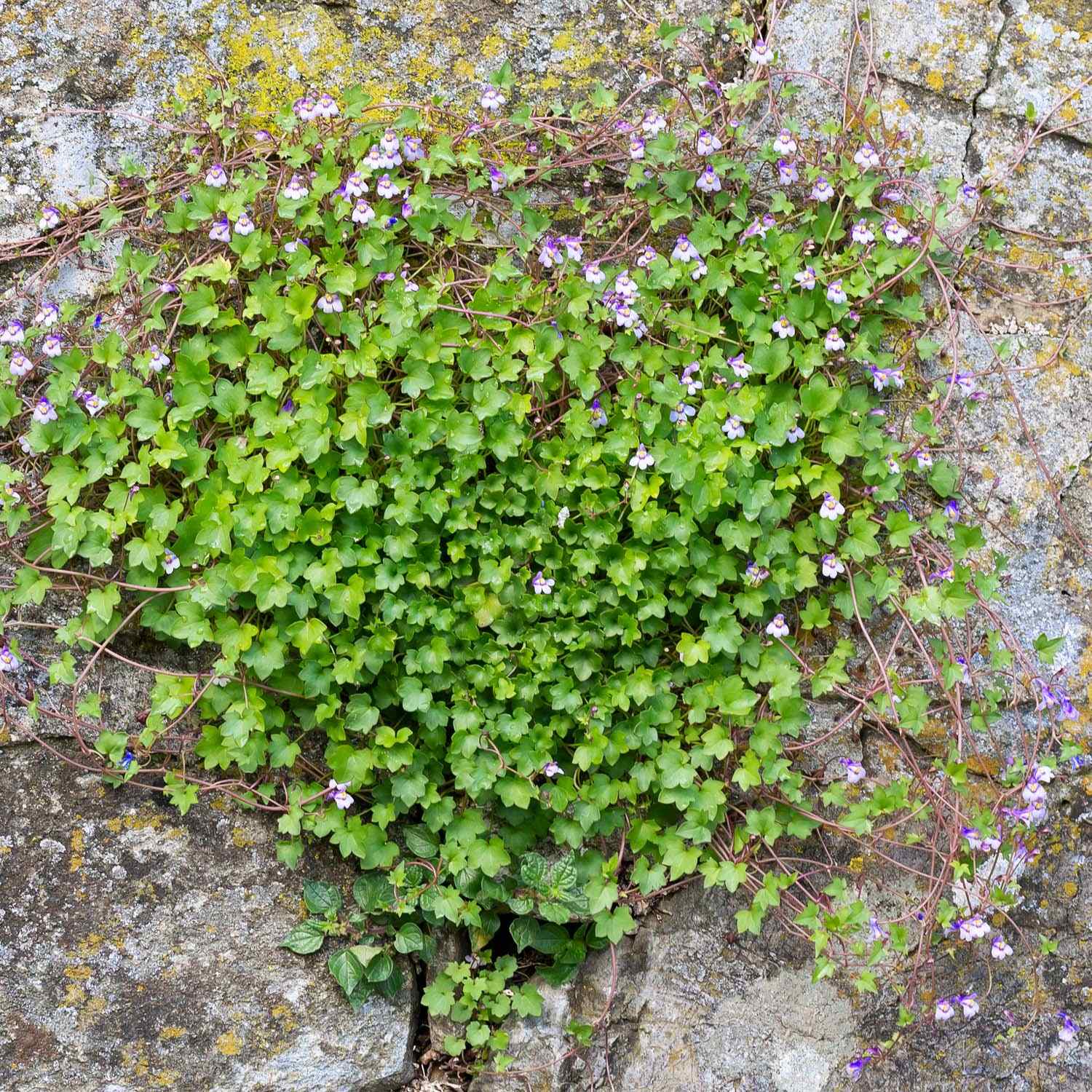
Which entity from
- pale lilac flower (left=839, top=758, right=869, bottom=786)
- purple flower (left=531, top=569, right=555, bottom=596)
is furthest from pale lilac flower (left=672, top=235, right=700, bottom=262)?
pale lilac flower (left=839, top=758, right=869, bottom=786)

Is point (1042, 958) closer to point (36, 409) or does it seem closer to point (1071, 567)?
point (1071, 567)

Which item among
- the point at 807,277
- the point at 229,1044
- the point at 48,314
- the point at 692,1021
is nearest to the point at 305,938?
the point at 229,1044

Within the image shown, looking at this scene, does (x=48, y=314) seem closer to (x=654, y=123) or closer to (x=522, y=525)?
(x=522, y=525)

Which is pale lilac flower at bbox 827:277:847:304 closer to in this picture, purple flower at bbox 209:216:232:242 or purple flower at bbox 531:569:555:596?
purple flower at bbox 531:569:555:596

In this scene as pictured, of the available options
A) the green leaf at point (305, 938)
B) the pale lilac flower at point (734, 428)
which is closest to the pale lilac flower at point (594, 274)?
the pale lilac flower at point (734, 428)

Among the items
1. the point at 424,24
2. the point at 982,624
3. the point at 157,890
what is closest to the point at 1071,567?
the point at 982,624

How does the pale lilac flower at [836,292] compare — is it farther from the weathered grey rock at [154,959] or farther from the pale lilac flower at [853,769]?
the weathered grey rock at [154,959]

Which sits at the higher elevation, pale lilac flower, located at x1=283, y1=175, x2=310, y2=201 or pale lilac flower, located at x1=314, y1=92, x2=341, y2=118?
pale lilac flower, located at x1=314, y1=92, x2=341, y2=118
